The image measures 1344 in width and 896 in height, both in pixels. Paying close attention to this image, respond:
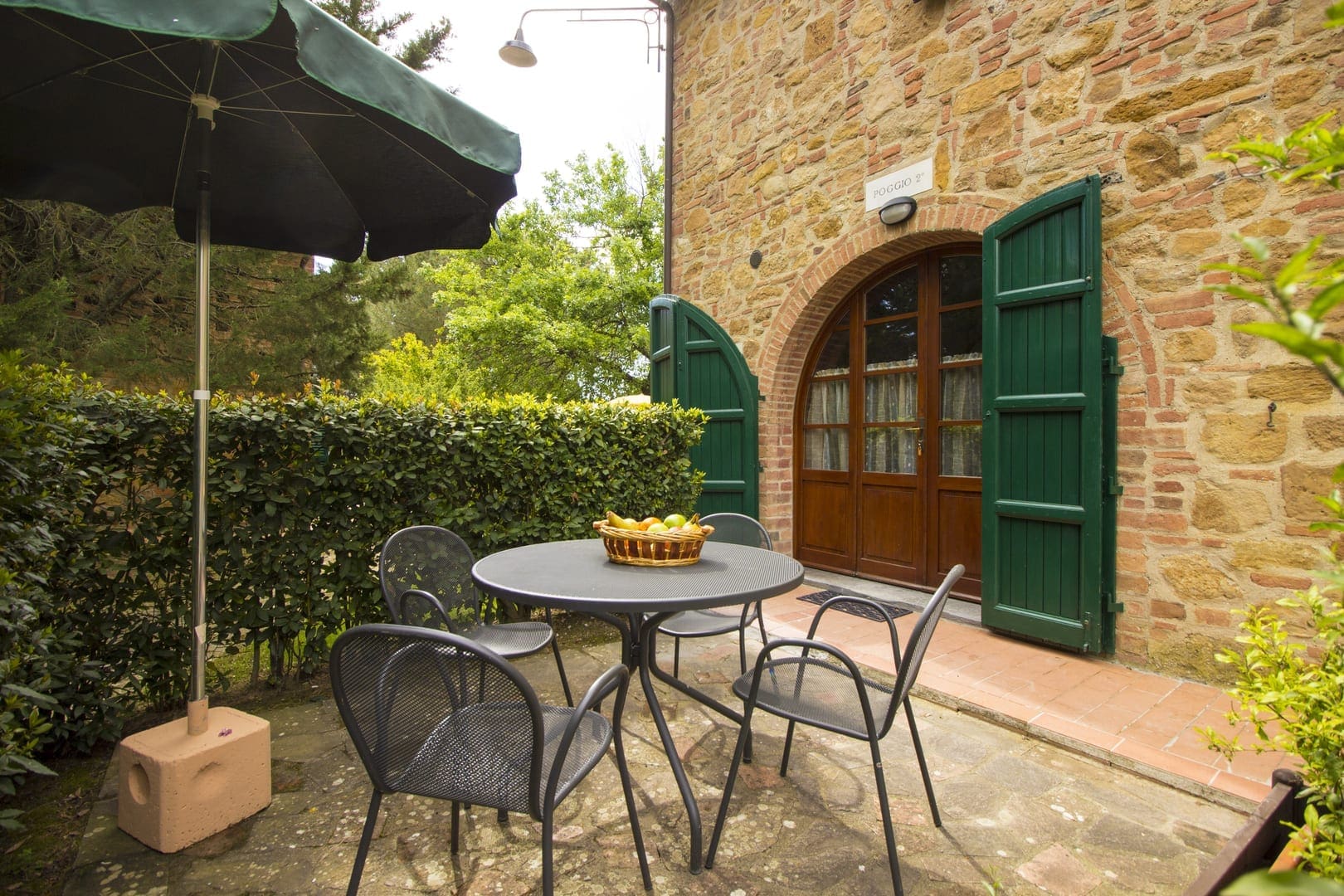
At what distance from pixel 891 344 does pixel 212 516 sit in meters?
4.25

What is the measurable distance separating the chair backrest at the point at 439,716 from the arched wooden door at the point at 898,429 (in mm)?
3695

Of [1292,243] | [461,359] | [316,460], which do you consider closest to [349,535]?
[316,460]

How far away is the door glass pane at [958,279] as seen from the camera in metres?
4.38

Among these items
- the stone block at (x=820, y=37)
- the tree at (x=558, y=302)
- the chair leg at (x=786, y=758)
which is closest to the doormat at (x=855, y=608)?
the chair leg at (x=786, y=758)

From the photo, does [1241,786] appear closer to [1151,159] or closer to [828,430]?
[1151,159]

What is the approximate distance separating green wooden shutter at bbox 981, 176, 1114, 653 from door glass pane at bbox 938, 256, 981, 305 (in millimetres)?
626

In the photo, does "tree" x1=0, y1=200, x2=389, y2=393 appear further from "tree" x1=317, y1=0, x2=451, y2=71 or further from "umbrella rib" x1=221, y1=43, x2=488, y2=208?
"umbrella rib" x1=221, y1=43, x2=488, y2=208

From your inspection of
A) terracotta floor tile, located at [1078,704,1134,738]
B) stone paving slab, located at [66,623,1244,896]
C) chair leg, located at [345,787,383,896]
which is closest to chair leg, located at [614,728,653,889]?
stone paving slab, located at [66,623,1244,896]

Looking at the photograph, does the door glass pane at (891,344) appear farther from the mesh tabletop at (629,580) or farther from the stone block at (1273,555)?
the mesh tabletop at (629,580)

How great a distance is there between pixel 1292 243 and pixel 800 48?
140 inches

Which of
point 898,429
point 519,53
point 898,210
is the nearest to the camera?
point 898,210

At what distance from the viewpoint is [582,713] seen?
1481 millimetres

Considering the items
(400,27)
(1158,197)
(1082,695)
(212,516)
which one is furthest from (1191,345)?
(400,27)

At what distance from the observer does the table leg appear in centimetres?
186
